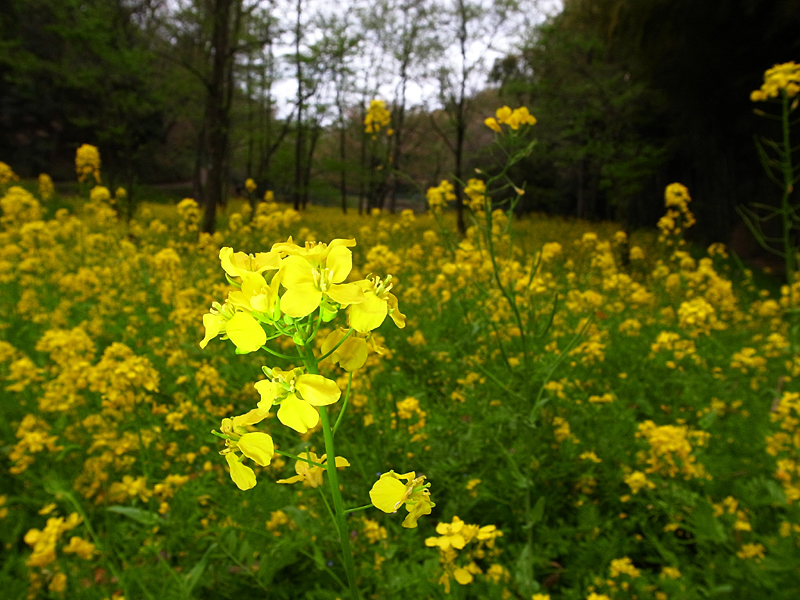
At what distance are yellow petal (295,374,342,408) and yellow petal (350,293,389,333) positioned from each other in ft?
0.26

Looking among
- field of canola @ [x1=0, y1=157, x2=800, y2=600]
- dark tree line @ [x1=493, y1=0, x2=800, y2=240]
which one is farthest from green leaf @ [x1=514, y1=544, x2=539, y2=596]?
dark tree line @ [x1=493, y1=0, x2=800, y2=240]

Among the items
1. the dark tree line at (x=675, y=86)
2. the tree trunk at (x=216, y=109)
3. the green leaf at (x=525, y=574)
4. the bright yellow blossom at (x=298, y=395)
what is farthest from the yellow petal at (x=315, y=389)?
the tree trunk at (x=216, y=109)

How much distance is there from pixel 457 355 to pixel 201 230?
6128mm

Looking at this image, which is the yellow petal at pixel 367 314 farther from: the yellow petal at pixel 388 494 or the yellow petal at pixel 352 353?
the yellow petal at pixel 388 494

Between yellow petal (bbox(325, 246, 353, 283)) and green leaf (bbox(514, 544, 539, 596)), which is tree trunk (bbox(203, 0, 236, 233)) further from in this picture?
yellow petal (bbox(325, 246, 353, 283))

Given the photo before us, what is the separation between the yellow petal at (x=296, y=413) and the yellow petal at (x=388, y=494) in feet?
0.44

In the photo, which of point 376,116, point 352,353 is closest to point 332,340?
point 352,353

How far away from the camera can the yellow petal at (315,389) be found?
514 millimetres

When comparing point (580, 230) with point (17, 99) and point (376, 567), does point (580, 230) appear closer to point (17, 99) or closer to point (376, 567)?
point (376, 567)

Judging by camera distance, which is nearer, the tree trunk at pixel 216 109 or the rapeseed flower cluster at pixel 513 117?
the rapeseed flower cluster at pixel 513 117

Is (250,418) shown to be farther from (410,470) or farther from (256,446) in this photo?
(410,470)

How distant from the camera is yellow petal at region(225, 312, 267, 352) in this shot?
534 millimetres

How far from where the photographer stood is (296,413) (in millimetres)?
525

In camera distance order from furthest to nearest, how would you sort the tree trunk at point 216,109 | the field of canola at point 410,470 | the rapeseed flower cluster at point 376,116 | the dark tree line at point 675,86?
the tree trunk at point 216,109
the dark tree line at point 675,86
the rapeseed flower cluster at point 376,116
the field of canola at point 410,470
